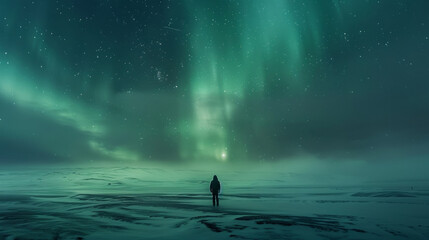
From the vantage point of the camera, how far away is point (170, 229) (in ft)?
38.5

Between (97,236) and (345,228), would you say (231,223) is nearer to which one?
(345,228)

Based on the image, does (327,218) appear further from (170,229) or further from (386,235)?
(170,229)

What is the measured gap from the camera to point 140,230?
11625 millimetres

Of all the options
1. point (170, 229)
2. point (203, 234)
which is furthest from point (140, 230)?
point (203, 234)

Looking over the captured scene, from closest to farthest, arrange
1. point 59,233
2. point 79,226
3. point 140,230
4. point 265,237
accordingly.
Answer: point 265,237
point 59,233
point 140,230
point 79,226

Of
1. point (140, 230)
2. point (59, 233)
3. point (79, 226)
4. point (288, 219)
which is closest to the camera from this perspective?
point (59, 233)

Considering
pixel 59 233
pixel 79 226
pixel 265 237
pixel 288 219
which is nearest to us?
pixel 265 237

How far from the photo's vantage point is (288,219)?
14258 mm

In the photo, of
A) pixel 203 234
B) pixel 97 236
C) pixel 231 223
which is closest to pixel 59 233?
pixel 97 236

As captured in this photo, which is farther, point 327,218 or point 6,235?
point 327,218

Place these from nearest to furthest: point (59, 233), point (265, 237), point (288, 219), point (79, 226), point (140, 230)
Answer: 1. point (265, 237)
2. point (59, 233)
3. point (140, 230)
4. point (79, 226)
5. point (288, 219)

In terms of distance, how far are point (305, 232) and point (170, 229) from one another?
4.67 metres

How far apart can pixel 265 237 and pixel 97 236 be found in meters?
5.25

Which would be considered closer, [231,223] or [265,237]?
[265,237]
